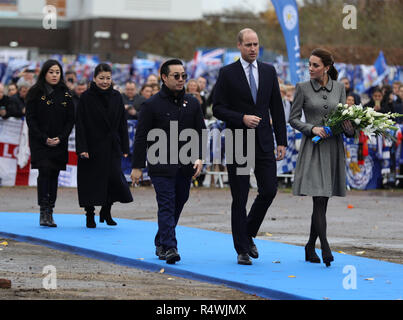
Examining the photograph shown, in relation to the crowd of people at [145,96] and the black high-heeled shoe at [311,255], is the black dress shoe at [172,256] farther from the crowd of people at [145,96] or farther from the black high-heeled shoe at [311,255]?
the crowd of people at [145,96]

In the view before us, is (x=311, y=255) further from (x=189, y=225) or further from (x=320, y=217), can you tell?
(x=189, y=225)

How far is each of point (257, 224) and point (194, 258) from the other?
784mm

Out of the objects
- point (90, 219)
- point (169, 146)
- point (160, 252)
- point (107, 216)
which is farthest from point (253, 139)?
point (107, 216)

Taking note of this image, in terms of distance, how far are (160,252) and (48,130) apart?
3551mm

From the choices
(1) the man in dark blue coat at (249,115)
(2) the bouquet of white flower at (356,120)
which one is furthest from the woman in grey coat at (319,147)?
(1) the man in dark blue coat at (249,115)

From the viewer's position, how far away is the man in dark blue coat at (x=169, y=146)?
988 cm

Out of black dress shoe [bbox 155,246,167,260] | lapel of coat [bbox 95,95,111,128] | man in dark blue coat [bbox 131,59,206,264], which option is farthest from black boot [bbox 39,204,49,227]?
man in dark blue coat [bbox 131,59,206,264]

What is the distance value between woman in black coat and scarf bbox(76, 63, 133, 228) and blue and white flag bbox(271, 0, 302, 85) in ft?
30.7

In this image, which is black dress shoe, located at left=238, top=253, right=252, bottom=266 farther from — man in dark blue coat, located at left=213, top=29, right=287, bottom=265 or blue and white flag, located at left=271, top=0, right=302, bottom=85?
blue and white flag, located at left=271, top=0, right=302, bottom=85

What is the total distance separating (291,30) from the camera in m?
22.1

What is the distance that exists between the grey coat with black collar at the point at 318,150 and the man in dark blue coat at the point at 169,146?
39.1 inches
